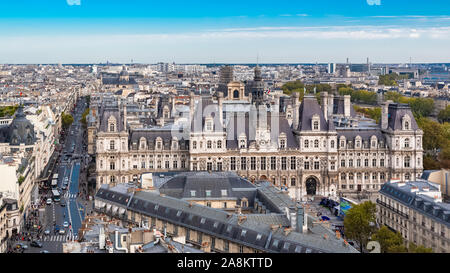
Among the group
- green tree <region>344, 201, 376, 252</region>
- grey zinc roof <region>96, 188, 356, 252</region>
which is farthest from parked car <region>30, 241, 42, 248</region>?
green tree <region>344, 201, 376, 252</region>

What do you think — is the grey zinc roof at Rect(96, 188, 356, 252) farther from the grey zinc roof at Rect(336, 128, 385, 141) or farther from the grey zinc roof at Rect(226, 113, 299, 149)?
the grey zinc roof at Rect(336, 128, 385, 141)

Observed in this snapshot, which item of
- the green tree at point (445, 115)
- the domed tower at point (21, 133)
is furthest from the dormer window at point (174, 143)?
the green tree at point (445, 115)

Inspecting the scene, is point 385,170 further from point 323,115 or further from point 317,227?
point 317,227

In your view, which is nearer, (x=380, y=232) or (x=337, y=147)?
(x=380, y=232)

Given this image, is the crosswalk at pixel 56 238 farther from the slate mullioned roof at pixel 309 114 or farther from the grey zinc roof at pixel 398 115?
the grey zinc roof at pixel 398 115

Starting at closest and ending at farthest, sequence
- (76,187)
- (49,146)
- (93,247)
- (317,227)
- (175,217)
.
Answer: (93,247), (317,227), (175,217), (76,187), (49,146)

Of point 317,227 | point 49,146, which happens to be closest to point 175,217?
point 317,227
